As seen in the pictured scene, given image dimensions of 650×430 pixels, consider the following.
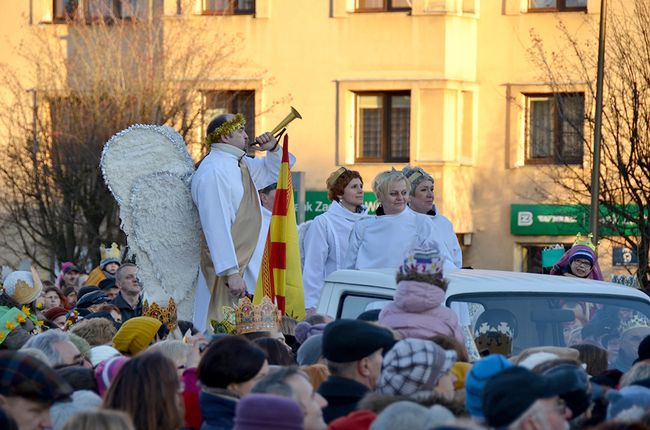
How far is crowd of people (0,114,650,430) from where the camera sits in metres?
5.65

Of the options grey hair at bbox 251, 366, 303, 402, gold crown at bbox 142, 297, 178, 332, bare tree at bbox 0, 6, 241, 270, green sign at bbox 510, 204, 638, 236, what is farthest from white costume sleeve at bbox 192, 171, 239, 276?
bare tree at bbox 0, 6, 241, 270

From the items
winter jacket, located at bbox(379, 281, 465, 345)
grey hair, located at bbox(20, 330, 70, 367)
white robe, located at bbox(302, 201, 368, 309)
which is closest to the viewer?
grey hair, located at bbox(20, 330, 70, 367)

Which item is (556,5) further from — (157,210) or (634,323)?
(634,323)

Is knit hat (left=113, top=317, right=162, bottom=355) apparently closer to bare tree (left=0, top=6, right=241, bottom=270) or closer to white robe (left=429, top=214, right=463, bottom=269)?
white robe (left=429, top=214, right=463, bottom=269)

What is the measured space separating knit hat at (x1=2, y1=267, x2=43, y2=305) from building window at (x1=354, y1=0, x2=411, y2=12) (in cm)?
1671

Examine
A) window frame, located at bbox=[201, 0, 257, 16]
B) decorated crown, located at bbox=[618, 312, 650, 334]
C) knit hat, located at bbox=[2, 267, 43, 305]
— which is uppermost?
window frame, located at bbox=[201, 0, 257, 16]

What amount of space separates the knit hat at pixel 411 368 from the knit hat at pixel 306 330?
79.4 inches

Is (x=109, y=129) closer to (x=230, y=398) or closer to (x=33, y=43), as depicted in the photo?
(x=33, y=43)

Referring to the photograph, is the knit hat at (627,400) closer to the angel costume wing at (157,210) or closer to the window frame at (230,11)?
the angel costume wing at (157,210)

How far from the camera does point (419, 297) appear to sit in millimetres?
7820

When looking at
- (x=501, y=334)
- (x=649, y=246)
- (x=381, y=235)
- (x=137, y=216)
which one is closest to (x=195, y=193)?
Result: (x=137, y=216)

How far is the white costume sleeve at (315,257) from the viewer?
11617mm

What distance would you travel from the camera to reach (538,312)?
27.8 ft

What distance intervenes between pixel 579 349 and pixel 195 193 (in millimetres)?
3140
